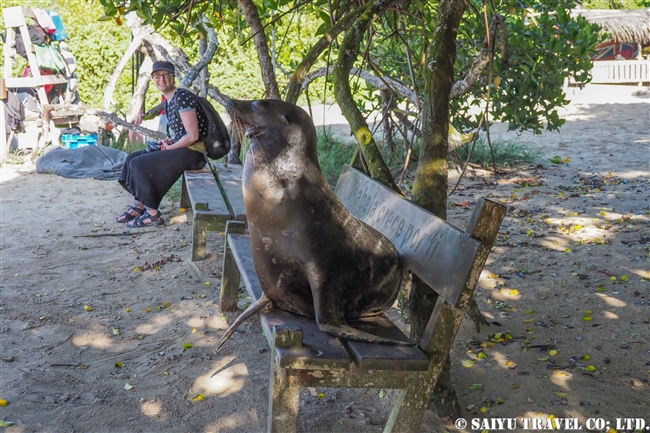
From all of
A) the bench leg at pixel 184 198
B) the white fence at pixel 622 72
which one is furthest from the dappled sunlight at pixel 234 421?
the white fence at pixel 622 72

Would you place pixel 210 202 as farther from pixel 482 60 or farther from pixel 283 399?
pixel 283 399

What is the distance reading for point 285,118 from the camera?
8.79 ft

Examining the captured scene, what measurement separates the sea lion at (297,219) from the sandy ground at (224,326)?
71 cm

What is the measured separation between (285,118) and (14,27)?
10.6m

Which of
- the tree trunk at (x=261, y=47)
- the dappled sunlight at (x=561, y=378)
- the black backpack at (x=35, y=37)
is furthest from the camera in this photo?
the black backpack at (x=35, y=37)

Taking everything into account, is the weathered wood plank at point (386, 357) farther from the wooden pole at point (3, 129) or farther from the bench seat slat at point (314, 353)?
the wooden pole at point (3, 129)

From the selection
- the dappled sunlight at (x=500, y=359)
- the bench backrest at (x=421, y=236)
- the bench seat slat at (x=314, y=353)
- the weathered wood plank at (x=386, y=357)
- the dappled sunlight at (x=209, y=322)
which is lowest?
the dappled sunlight at (x=500, y=359)

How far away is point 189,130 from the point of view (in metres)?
6.48

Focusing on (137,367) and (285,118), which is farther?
(137,367)

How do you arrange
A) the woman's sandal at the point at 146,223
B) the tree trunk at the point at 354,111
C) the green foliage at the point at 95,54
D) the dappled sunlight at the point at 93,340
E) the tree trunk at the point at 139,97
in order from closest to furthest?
the tree trunk at the point at 354,111 < the dappled sunlight at the point at 93,340 < the woman's sandal at the point at 146,223 < the tree trunk at the point at 139,97 < the green foliage at the point at 95,54

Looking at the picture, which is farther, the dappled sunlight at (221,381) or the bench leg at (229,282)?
the bench leg at (229,282)

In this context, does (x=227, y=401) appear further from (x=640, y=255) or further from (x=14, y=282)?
(x=640, y=255)

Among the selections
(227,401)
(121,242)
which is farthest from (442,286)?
(121,242)

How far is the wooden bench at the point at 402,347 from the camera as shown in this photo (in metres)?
2.50
